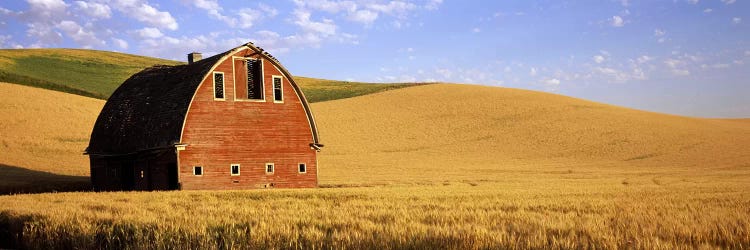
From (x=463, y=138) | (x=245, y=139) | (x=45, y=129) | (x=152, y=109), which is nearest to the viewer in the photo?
(x=245, y=139)

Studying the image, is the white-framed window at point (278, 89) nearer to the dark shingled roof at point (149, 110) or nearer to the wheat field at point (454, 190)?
the dark shingled roof at point (149, 110)

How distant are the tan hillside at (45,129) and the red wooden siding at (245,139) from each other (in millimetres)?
13278

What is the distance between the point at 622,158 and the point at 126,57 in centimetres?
9001

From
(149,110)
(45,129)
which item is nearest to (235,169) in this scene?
(149,110)

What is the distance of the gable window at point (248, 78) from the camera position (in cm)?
3269

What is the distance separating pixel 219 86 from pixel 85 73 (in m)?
70.8

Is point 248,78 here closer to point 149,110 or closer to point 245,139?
point 245,139

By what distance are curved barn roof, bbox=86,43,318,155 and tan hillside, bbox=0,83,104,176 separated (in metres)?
6.33

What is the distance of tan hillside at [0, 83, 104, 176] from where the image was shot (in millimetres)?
44781

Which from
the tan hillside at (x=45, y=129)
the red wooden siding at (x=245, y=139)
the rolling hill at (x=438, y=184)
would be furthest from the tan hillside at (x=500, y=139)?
the tan hillside at (x=45, y=129)

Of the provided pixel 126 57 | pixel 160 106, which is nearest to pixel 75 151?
pixel 160 106

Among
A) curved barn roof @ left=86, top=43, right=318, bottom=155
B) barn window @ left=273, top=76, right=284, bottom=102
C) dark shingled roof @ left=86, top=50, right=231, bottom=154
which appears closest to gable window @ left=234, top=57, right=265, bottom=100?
curved barn roof @ left=86, top=43, right=318, bottom=155

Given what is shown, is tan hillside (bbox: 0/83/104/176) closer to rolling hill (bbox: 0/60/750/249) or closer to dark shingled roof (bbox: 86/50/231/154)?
rolling hill (bbox: 0/60/750/249)

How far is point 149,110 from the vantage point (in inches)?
1313
